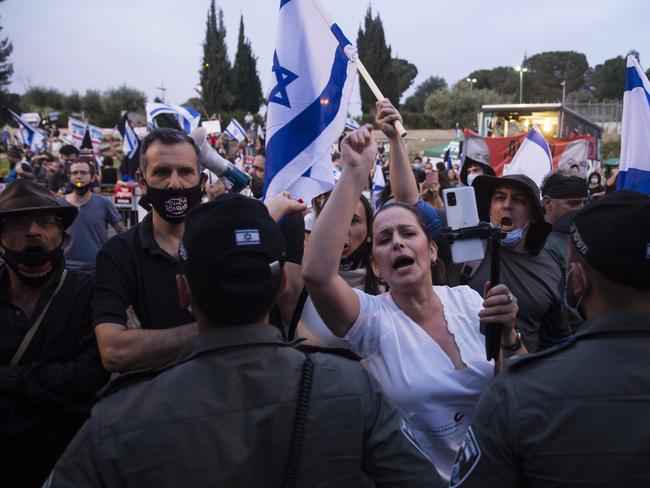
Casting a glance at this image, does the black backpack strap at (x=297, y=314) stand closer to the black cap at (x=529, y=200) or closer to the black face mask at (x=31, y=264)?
the black face mask at (x=31, y=264)

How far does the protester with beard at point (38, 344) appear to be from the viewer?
8.21 ft

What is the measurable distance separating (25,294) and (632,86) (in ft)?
13.8

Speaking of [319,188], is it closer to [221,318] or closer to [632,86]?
[221,318]

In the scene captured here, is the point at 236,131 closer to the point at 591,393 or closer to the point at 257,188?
the point at 257,188

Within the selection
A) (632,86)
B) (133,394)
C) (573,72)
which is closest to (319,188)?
(133,394)

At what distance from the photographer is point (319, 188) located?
3.44 m

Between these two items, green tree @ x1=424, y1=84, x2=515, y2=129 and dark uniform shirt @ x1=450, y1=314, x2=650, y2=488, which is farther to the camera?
green tree @ x1=424, y1=84, x2=515, y2=129

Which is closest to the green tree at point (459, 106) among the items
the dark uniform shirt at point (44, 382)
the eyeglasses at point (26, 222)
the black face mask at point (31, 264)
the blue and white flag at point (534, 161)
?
the blue and white flag at point (534, 161)

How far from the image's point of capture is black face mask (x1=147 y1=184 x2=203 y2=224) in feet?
9.34

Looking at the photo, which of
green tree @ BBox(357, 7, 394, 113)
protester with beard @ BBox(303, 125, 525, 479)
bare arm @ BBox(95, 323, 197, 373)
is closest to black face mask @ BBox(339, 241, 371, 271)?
protester with beard @ BBox(303, 125, 525, 479)

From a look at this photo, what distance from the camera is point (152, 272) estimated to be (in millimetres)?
2670

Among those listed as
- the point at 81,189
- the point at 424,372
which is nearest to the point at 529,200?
the point at 424,372

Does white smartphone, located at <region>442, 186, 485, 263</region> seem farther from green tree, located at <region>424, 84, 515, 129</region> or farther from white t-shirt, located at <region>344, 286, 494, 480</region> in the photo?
green tree, located at <region>424, 84, 515, 129</region>

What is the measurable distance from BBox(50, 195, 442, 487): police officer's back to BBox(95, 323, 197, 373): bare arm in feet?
2.59
